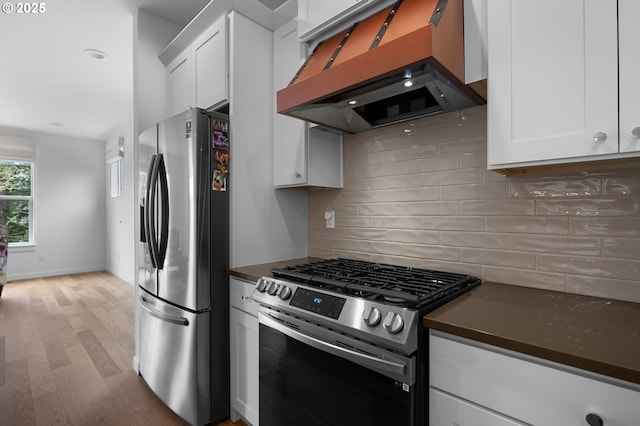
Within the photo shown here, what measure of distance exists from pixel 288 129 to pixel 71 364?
8.69 ft

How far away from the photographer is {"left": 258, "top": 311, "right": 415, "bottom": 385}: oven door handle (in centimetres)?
96

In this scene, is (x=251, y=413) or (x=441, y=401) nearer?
(x=441, y=401)

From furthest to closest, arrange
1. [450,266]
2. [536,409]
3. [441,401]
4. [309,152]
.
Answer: [309,152]
[450,266]
[441,401]
[536,409]

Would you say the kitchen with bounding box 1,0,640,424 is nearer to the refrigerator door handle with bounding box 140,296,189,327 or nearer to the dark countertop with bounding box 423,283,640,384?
the dark countertop with bounding box 423,283,640,384

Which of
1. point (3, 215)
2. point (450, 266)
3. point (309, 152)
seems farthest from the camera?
point (3, 215)

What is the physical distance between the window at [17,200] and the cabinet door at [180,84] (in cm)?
523

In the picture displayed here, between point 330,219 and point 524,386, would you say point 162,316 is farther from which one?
point 524,386

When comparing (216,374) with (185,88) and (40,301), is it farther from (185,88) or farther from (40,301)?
(40,301)

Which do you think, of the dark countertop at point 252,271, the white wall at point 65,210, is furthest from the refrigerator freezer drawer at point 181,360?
the white wall at point 65,210

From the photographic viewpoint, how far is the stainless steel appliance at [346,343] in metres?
0.98

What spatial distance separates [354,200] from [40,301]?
4.94 metres

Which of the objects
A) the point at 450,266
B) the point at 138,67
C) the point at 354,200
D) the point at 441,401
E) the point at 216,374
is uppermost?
the point at 138,67

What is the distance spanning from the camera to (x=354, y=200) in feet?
6.66

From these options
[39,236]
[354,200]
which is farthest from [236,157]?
[39,236]
